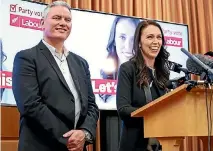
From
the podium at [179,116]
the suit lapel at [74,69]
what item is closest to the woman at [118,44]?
the suit lapel at [74,69]

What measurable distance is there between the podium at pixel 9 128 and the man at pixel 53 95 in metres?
1.13

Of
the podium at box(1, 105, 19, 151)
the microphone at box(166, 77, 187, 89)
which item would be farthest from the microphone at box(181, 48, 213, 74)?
the podium at box(1, 105, 19, 151)

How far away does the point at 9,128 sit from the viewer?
10.2 feet

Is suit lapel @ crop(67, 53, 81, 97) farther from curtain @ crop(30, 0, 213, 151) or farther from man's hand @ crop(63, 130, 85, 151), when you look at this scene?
curtain @ crop(30, 0, 213, 151)

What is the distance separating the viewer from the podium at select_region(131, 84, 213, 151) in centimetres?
177

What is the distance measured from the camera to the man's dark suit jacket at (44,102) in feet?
6.25

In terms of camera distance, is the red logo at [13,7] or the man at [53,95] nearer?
the man at [53,95]

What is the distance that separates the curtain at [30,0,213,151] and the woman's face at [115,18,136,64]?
0.40 metres

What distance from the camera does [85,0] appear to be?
3969mm

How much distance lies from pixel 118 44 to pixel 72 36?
0.47 metres

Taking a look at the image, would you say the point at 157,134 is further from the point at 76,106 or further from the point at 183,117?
the point at 76,106

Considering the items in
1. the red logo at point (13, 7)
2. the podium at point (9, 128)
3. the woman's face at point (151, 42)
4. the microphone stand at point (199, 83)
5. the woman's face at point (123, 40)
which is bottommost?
the podium at point (9, 128)

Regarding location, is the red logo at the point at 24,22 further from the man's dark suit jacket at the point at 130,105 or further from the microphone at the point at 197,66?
the microphone at the point at 197,66

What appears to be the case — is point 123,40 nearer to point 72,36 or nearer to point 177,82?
point 72,36
